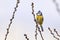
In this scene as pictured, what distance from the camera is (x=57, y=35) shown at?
9.09ft

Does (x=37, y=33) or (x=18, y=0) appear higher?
(x=18, y=0)

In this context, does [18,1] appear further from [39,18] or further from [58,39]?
[39,18]

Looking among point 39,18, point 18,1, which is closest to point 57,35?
point 18,1

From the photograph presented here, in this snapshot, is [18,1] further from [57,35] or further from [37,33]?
[57,35]

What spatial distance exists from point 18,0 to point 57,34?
0.79 m

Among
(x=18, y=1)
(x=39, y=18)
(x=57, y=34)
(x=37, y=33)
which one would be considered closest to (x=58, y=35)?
(x=57, y=34)

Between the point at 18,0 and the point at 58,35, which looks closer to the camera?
the point at 18,0

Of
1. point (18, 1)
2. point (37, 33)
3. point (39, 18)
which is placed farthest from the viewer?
point (39, 18)

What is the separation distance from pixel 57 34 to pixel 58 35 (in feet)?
0.07

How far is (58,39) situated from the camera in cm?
269

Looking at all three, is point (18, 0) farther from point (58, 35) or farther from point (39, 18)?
point (39, 18)

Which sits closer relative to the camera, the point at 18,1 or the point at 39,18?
the point at 18,1

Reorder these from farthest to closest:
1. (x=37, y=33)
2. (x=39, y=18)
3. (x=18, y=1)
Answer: (x=39, y=18) < (x=37, y=33) < (x=18, y=1)

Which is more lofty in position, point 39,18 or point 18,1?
point 18,1
